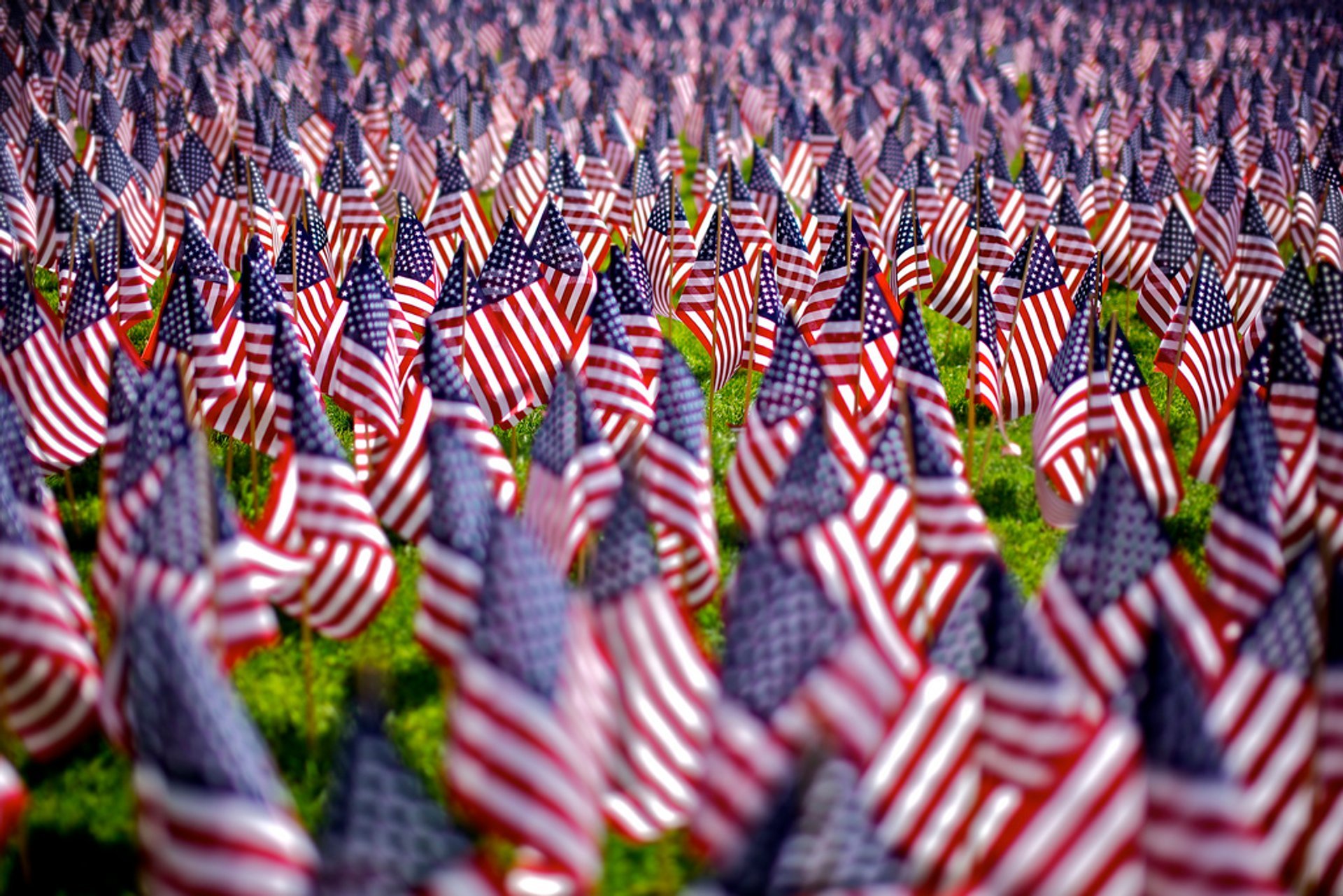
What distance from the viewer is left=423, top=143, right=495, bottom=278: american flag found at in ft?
41.5

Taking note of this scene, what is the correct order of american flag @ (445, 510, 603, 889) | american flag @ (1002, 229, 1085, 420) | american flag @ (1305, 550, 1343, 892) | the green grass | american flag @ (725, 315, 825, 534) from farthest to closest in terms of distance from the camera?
american flag @ (1002, 229, 1085, 420) < american flag @ (725, 315, 825, 534) < the green grass < american flag @ (1305, 550, 1343, 892) < american flag @ (445, 510, 603, 889)

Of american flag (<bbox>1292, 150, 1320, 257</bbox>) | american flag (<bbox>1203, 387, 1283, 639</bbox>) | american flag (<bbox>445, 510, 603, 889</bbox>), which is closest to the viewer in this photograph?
american flag (<bbox>445, 510, 603, 889</bbox>)

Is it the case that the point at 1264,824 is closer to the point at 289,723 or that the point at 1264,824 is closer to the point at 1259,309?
the point at 289,723

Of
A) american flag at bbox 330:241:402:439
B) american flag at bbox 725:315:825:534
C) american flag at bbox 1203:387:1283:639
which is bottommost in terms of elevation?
american flag at bbox 1203:387:1283:639

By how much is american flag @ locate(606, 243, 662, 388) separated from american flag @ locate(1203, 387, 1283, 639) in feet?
13.9

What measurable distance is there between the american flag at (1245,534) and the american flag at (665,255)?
6.60 m

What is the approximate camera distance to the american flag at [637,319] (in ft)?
30.6

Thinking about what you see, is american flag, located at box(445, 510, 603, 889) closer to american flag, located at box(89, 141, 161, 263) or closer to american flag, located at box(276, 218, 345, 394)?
american flag, located at box(276, 218, 345, 394)

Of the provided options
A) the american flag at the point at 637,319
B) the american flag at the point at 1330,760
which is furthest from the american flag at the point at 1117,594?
the american flag at the point at 637,319

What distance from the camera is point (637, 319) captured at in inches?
368

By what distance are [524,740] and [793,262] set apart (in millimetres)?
7896

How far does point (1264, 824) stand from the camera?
470cm

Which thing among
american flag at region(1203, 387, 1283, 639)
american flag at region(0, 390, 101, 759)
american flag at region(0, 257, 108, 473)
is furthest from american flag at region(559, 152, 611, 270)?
american flag at region(0, 390, 101, 759)

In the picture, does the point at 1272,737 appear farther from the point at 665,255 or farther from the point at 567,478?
the point at 665,255
